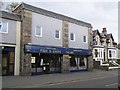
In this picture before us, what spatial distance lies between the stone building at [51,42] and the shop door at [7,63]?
85cm

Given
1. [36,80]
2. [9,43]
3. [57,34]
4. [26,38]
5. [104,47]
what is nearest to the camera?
[36,80]

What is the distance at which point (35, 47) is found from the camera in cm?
2295

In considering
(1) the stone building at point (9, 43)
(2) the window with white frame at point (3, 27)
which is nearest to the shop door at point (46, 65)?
(1) the stone building at point (9, 43)

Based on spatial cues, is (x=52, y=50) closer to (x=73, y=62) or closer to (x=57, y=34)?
(x=57, y=34)

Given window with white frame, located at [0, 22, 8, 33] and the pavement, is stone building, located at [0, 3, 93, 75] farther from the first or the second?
the pavement

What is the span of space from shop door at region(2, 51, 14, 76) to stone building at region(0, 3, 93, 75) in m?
0.85

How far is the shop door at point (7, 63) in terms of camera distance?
21170mm

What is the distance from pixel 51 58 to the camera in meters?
25.8

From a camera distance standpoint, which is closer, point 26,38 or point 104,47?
point 26,38

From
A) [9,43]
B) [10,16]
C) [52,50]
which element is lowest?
[52,50]

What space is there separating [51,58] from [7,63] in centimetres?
593

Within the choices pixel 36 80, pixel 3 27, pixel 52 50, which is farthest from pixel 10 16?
pixel 36 80

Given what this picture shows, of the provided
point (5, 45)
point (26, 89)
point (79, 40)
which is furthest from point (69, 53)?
point (26, 89)

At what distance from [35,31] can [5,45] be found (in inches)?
154
